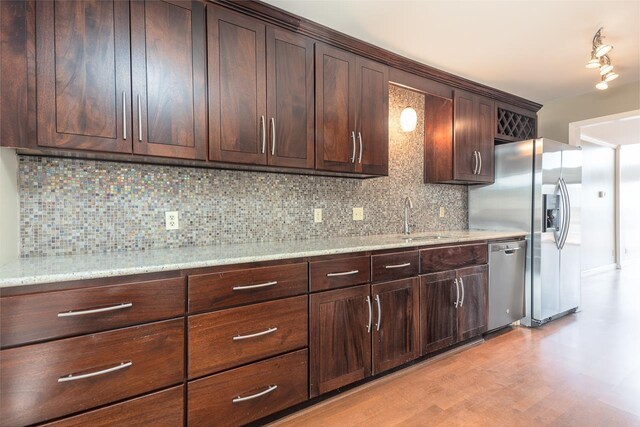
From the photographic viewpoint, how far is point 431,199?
3.36 meters

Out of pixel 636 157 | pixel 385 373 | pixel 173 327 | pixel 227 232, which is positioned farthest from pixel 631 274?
pixel 173 327

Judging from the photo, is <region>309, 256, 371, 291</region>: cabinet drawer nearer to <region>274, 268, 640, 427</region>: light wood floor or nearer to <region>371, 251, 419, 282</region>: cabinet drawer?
<region>371, 251, 419, 282</region>: cabinet drawer

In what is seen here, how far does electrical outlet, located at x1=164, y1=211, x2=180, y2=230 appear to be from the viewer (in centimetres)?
195

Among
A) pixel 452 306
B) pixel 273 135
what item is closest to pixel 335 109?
pixel 273 135

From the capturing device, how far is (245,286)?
1.58 m

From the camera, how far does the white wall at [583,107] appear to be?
3.52 metres

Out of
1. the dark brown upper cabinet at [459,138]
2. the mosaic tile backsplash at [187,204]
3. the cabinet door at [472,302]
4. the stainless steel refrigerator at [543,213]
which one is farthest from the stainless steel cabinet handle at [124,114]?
the stainless steel refrigerator at [543,213]

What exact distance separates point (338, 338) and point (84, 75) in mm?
1875

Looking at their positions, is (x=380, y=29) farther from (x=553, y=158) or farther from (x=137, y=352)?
(x=137, y=352)

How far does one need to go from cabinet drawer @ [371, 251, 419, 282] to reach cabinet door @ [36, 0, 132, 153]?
1.55 m

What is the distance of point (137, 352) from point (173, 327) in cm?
16

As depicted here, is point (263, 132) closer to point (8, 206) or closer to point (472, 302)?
point (8, 206)

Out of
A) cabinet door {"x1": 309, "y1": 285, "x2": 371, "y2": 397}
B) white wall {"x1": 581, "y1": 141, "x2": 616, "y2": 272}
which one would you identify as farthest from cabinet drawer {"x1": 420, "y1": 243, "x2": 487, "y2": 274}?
white wall {"x1": 581, "y1": 141, "x2": 616, "y2": 272}

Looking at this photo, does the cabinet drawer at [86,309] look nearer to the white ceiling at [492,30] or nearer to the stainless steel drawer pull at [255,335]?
the stainless steel drawer pull at [255,335]
